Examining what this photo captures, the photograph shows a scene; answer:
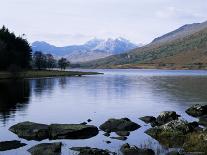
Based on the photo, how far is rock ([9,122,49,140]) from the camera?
162ft

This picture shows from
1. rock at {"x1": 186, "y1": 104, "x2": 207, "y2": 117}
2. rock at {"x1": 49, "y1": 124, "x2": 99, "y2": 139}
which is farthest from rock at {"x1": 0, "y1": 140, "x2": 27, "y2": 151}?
rock at {"x1": 186, "y1": 104, "x2": 207, "y2": 117}

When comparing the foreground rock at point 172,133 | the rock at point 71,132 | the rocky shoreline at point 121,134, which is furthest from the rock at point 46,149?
the foreground rock at point 172,133

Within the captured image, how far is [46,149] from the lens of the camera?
1603 inches

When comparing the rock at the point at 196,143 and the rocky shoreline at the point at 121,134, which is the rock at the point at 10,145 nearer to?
the rocky shoreline at the point at 121,134

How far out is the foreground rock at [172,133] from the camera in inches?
1798

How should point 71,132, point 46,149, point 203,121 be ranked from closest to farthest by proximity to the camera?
1. point 46,149
2. point 71,132
3. point 203,121

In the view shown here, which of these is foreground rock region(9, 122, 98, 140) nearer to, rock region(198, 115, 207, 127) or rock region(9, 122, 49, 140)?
rock region(9, 122, 49, 140)

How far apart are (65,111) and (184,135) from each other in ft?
114

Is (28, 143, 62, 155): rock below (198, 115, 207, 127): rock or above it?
above

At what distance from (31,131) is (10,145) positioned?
682 centimetres

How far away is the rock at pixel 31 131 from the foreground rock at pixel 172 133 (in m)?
14.2

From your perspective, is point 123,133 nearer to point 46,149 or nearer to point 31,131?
point 31,131

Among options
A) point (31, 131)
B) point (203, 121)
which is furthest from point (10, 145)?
point (203, 121)

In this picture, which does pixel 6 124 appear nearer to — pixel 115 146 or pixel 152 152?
pixel 115 146
